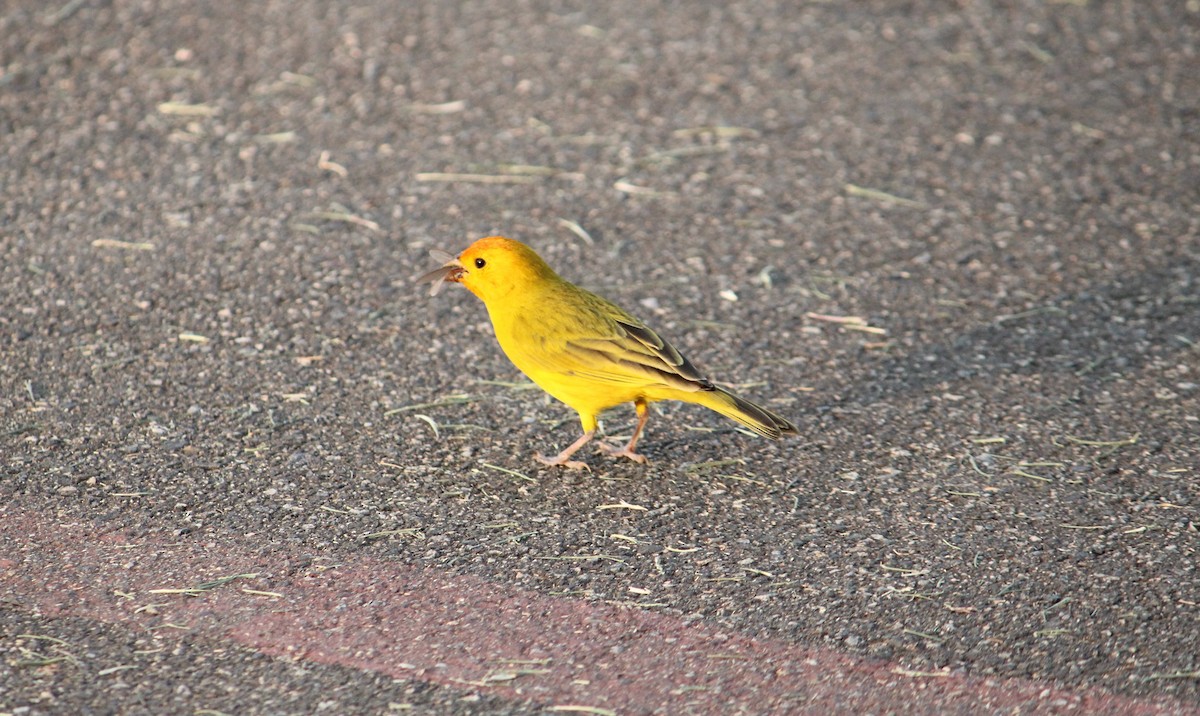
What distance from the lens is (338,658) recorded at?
3.74 metres

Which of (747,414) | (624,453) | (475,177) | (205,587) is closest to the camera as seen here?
(205,587)

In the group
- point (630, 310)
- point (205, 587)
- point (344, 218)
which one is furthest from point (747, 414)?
point (344, 218)

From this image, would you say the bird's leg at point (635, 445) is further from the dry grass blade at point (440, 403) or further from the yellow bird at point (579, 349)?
the dry grass blade at point (440, 403)

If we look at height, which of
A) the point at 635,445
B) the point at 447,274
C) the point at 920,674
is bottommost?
the point at 635,445

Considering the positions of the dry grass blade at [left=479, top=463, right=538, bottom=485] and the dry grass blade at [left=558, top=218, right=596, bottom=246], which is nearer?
the dry grass blade at [left=479, top=463, right=538, bottom=485]

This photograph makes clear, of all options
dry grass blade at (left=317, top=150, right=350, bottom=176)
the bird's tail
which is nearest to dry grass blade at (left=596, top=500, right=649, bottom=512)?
the bird's tail

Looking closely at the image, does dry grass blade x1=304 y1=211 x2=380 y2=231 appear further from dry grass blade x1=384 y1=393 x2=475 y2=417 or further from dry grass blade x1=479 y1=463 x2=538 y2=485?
dry grass blade x1=479 y1=463 x2=538 y2=485

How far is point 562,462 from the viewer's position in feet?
16.1

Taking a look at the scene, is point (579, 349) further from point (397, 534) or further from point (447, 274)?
point (397, 534)

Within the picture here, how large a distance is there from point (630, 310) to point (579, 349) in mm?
1332

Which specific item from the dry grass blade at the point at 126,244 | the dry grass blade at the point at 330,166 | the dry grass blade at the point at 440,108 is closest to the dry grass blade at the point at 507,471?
the dry grass blade at the point at 126,244

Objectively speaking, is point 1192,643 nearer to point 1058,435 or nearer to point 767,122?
point 1058,435

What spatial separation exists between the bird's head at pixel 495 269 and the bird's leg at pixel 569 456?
603 mm

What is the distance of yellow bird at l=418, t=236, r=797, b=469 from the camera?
184 inches
